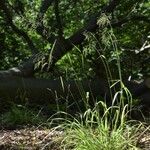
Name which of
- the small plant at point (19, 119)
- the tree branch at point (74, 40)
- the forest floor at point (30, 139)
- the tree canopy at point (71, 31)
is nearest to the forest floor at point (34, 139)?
the forest floor at point (30, 139)

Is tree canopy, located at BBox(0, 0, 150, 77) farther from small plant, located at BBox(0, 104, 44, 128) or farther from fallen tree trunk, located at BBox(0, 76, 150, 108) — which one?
small plant, located at BBox(0, 104, 44, 128)

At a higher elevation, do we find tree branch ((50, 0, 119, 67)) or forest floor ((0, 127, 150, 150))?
tree branch ((50, 0, 119, 67))

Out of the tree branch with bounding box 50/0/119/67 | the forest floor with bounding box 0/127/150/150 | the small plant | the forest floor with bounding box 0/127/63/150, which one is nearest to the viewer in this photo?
the forest floor with bounding box 0/127/150/150

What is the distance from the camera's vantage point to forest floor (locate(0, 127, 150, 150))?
435 cm

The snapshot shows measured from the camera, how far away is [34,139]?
4.88 metres

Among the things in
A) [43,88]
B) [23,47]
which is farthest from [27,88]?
[23,47]

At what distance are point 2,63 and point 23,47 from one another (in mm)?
935

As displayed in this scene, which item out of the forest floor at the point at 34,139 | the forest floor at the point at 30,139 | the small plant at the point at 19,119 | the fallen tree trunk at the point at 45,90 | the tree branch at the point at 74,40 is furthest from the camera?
the tree branch at the point at 74,40

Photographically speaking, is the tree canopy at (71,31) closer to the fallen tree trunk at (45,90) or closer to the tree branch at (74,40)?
the tree branch at (74,40)

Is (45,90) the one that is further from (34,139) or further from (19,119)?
(34,139)

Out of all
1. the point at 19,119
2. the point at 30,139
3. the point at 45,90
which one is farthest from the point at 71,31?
the point at 30,139

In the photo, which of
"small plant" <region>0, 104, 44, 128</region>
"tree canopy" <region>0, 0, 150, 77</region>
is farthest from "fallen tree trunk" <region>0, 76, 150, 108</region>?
"small plant" <region>0, 104, 44, 128</region>

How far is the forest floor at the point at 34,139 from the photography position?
14.3 feet

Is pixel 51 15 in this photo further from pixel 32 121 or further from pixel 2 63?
pixel 32 121
